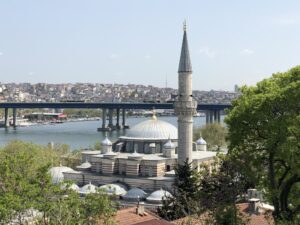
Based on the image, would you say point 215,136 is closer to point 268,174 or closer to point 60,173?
point 60,173

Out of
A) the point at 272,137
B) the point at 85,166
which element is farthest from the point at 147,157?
the point at 272,137

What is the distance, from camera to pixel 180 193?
2273 cm

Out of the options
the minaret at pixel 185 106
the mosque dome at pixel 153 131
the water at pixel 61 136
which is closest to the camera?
the minaret at pixel 185 106

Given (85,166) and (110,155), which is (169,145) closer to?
(110,155)

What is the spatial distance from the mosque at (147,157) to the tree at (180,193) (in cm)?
158

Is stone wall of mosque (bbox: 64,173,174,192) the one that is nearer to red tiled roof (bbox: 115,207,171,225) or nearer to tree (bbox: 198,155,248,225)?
red tiled roof (bbox: 115,207,171,225)

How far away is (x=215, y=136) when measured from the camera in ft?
158

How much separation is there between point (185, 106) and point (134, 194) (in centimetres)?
613

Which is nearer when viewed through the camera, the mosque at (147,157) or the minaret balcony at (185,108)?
the mosque at (147,157)

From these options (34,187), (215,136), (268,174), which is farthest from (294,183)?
(215,136)

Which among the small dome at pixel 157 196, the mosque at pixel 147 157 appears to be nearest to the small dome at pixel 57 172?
the mosque at pixel 147 157

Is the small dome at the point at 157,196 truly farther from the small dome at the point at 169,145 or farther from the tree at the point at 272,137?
the tree at the point at 272,137

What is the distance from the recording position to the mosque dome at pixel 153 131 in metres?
32.1

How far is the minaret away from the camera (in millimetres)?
29656
